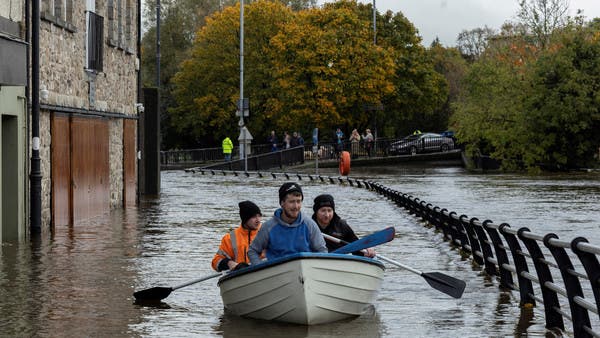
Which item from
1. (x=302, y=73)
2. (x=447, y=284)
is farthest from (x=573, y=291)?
(x=302, y=73)

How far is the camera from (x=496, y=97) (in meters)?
69.1

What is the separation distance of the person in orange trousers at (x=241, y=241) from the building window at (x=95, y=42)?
49.8 ft

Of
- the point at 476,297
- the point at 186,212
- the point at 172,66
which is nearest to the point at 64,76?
the point at 186,212

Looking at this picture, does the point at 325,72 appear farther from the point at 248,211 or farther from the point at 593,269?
the point at 593,269

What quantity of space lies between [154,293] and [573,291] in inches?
198

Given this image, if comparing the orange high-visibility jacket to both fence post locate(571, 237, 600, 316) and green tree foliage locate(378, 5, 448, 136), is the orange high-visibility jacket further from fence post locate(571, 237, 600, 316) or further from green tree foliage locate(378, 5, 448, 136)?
green tree foliage locate(378, 5, 448, 136)

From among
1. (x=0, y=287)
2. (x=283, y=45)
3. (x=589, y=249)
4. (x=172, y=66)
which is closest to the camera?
(x=589, y=249)

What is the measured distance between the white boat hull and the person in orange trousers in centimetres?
63

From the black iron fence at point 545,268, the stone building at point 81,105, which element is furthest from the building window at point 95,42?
the black iron fence at point 545,268

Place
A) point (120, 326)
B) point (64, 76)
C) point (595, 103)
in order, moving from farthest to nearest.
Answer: point (595, 103), point (64, 76), point (120, 326)

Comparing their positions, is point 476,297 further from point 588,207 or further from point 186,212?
point 588,207

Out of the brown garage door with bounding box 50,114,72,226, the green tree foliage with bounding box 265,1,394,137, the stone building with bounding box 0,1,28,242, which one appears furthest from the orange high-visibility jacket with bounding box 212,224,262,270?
the green tree foliage with bounding box 265,1,394,137

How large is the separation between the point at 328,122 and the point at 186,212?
166 ft

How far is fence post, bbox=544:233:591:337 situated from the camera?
10.8 meters
